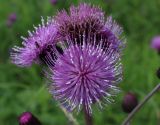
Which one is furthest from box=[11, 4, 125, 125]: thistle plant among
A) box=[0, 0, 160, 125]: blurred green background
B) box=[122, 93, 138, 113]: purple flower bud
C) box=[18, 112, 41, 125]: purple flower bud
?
box=[122, 93, 138, 113]: purple flower bud

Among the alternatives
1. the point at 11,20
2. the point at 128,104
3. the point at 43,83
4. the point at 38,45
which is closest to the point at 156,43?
the point at 11,20

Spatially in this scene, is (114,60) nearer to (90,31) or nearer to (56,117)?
(90,31)

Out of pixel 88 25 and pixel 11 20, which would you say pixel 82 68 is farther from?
pixel 11 20

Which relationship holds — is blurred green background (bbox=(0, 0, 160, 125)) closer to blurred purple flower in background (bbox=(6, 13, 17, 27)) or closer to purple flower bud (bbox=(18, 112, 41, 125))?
blurred purple flower in background (bbox=(6, 13, 17, 27))

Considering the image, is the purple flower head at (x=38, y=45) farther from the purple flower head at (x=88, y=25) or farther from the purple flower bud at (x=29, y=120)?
the purple flower bud at (x=29, y=120)

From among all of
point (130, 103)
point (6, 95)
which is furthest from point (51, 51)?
point (6, 95)
